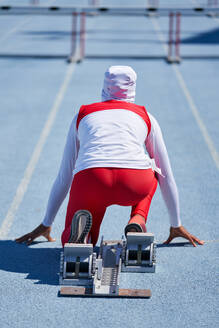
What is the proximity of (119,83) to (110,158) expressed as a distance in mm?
609

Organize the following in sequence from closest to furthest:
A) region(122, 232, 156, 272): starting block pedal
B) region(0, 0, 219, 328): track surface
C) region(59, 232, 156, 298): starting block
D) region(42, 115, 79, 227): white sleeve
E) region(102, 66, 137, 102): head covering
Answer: region(0, 0, 219, 328): track surface → region(59, 232, 156, 298): starting block → region(122, 232, 156, 272): starting block pedal → region(102, 66, 137, 102): head covering → region(42, 115, 79, 227): white sleeve

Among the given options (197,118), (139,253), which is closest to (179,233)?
(139,253)

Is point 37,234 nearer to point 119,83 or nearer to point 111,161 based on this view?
point 111,161

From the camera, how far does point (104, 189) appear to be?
169 inches

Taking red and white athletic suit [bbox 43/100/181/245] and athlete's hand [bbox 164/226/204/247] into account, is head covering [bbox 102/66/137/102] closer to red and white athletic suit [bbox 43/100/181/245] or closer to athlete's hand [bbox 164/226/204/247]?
red and white athletic suit [bbox 43/100/181/245]

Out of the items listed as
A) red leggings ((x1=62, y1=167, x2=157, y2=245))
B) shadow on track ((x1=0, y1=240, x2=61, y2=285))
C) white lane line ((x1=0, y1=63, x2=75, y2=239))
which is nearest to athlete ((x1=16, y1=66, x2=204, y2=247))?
red leggings ((x1=62, y1=167, x2=157, y2=245))

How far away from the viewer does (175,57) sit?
16703mm

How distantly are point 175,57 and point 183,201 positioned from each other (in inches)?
420

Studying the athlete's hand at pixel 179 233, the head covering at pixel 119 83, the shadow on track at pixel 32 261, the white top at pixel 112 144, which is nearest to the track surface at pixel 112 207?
the shadow on track at pixel 32 261

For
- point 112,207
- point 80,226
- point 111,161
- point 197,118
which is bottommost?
point 197,118

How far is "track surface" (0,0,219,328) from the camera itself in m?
4.14

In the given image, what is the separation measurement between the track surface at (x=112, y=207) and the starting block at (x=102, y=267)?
0.25 feet

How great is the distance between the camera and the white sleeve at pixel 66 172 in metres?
4.60

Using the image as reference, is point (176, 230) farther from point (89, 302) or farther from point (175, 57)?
point (175, 57)
